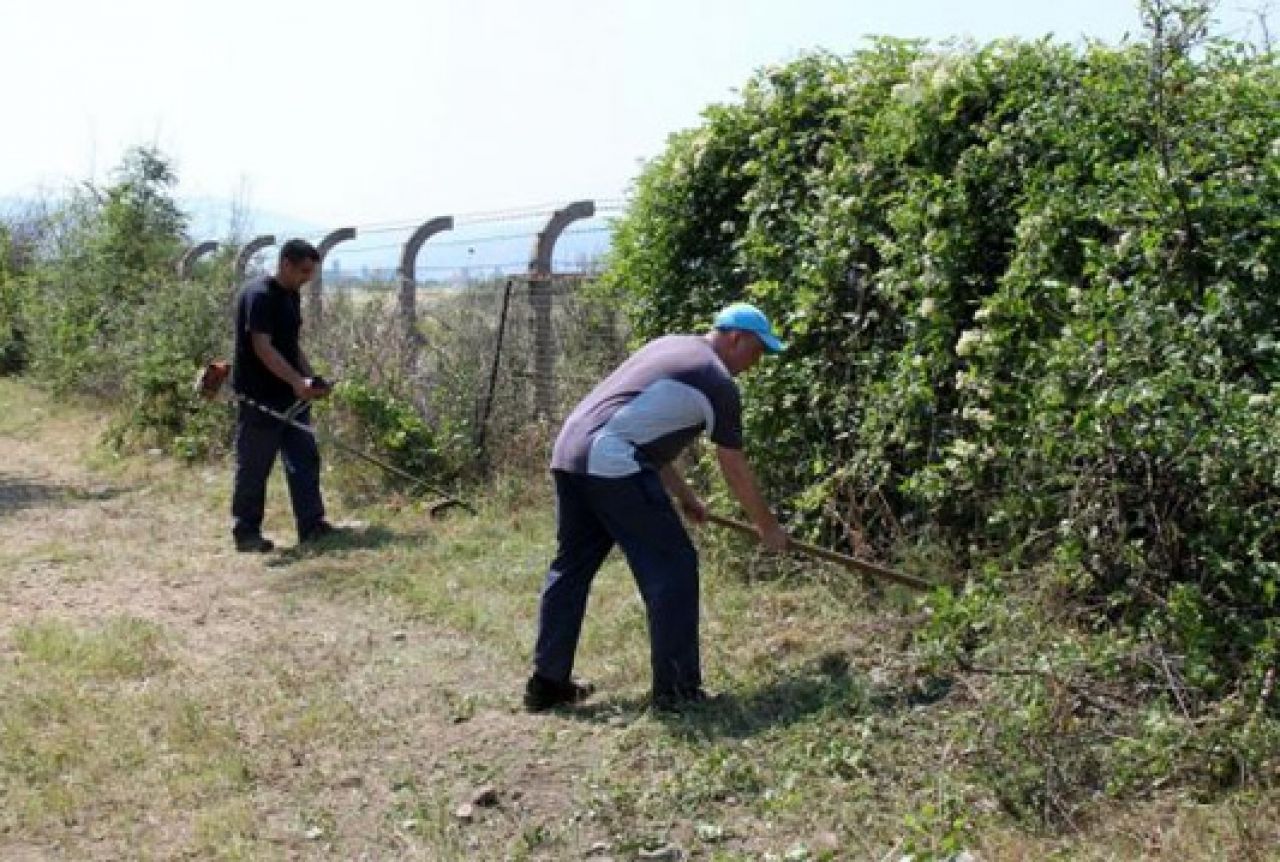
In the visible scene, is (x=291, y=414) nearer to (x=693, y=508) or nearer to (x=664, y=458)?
(x=693, y=508)

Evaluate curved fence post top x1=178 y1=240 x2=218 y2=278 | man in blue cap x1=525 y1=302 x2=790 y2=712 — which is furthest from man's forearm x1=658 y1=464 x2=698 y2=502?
curved fence post top x1=178 y1=240 x2=218 y2=278

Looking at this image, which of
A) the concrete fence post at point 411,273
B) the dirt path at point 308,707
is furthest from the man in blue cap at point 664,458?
the concrete fence post at point 411,273

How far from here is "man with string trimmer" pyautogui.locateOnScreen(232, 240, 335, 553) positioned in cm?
847

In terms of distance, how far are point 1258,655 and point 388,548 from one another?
5.50 metres

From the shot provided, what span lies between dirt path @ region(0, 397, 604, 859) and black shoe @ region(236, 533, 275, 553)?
8 cm

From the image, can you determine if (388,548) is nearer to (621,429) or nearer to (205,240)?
(621,429)

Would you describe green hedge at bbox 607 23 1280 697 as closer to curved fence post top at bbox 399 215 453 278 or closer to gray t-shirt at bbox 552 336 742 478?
gray t-shirt at bbox 552 336 742 478

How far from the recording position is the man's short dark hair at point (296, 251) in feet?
27.7

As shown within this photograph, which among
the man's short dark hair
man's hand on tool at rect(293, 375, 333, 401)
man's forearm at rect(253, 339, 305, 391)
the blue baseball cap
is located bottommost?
man's hand on tool at rect(293, 375, 333, 401)

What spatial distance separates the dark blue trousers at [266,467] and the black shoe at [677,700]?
412cm

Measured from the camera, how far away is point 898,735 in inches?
188

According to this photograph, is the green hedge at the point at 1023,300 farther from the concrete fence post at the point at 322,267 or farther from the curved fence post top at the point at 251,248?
the curved fence post top at the point at 251,248

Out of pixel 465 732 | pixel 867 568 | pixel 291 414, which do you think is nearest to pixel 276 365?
pixel 291 414

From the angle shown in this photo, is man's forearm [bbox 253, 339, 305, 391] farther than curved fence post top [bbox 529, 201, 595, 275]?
No
